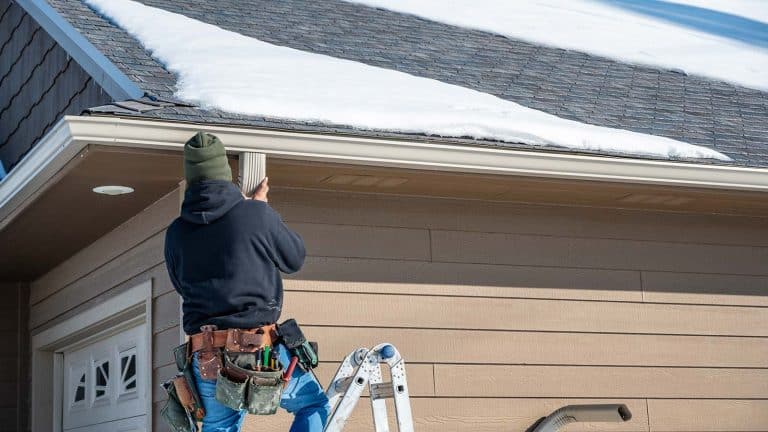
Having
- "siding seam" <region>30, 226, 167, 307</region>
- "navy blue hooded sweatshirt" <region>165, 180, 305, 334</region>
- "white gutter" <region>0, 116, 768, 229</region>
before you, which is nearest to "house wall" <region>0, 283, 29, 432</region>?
"siding seam" <region>30, 226, 167, 307</region>

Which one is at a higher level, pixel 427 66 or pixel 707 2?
pixel 707 2

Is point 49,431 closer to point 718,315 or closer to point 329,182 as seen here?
point 329,182

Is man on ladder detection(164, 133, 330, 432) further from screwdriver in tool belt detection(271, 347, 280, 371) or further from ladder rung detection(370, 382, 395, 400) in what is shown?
ladder rung detection(370, 382, 395, 400)

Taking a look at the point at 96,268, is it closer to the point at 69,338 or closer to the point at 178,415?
the point at 69,338

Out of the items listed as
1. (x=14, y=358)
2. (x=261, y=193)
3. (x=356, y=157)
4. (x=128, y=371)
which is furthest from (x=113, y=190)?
(x=14, y=358)

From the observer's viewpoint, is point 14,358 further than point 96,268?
Yes

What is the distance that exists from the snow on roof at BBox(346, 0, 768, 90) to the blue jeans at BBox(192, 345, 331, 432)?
205 inches

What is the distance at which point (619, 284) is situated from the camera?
6562mm

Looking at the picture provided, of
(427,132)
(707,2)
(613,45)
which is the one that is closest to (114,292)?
(427,132)

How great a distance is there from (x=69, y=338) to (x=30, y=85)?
5.94 feet

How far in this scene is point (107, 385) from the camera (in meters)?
7.21

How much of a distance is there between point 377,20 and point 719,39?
3.55 m

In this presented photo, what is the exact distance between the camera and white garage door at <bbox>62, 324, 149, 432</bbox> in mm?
6676

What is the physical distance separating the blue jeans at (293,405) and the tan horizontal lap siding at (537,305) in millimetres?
1218
